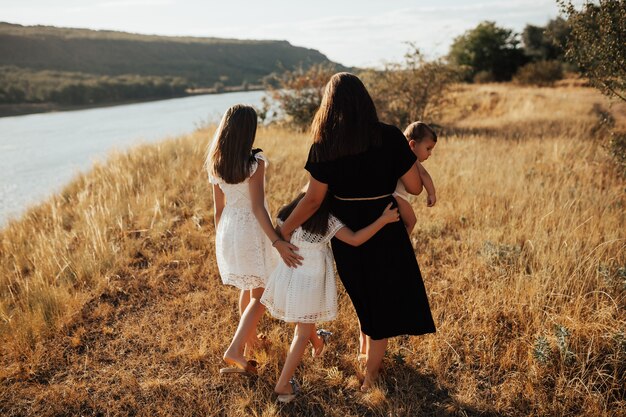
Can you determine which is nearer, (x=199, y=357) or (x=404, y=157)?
(x=404, y=157)

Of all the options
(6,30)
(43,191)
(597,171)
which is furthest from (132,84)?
(597,171)

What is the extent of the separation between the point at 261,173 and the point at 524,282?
2528 millimetres

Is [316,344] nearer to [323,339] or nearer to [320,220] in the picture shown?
[323,339]

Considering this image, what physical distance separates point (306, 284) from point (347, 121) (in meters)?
1.07

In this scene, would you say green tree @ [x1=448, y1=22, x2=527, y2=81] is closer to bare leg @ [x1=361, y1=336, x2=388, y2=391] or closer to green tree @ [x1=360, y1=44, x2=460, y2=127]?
green tree @ [x1=360, y1=44, x2=460, y2=127]

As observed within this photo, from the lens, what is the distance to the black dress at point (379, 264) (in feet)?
8.51

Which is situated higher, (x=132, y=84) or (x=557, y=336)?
(x=132, y=84)

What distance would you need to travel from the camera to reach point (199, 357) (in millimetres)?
3373

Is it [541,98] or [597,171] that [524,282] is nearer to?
[597,171]

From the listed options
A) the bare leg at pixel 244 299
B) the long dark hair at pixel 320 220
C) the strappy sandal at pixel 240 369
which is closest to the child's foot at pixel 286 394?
the strappy sandal at pixel 240 369

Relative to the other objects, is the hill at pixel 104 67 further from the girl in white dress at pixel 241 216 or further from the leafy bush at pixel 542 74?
the girl in white dress at pixel 241 216

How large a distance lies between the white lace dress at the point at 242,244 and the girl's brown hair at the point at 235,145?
0.12 metres

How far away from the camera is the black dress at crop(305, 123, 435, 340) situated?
2594 mm

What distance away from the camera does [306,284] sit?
2771 mm
